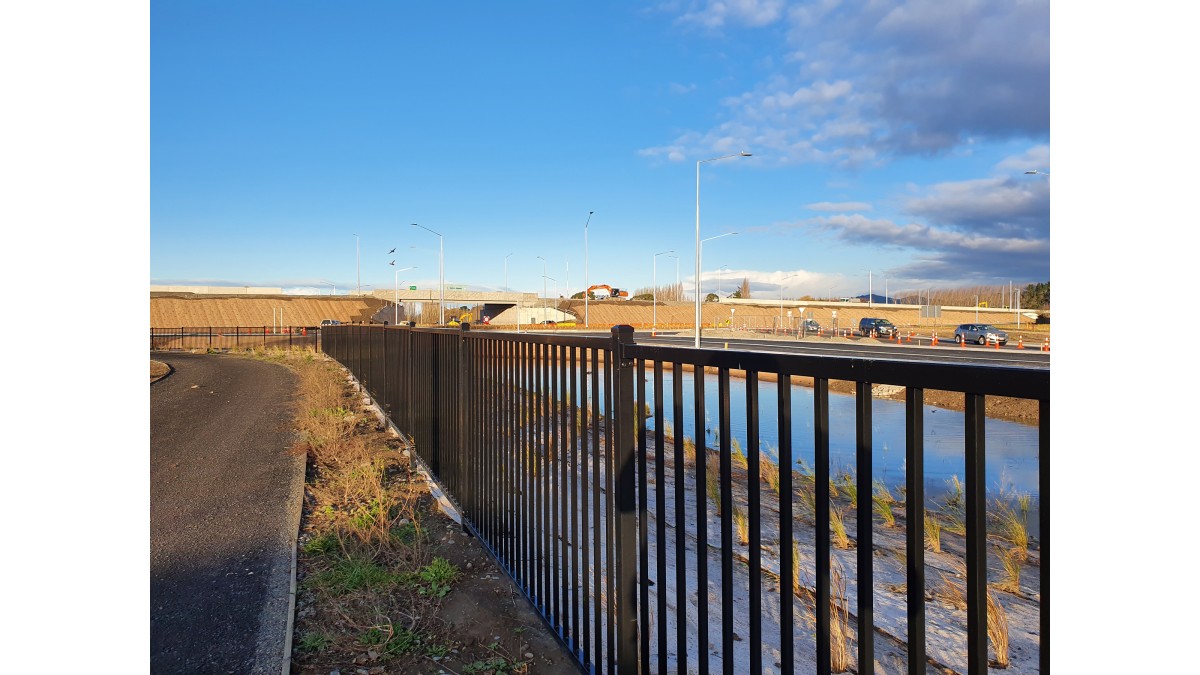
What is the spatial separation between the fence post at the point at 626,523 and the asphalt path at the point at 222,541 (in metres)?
1.76

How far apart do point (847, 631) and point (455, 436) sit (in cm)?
339

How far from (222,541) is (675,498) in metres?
4.28

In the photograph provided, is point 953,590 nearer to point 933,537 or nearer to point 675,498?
point 933,537

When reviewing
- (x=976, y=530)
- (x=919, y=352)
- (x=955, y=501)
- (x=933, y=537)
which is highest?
(x=976, y=530)

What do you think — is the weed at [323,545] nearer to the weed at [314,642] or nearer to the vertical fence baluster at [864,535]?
the weed at [314,642]

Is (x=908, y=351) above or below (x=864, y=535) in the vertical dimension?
below

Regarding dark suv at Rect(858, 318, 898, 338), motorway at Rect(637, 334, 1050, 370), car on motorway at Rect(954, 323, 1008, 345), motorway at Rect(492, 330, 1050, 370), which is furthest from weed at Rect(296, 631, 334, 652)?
dark suv at Rect(858, 318, 898, 338)

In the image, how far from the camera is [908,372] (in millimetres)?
1540

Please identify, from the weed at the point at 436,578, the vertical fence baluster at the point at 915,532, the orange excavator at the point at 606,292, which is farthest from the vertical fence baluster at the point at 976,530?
the orange excavator at the point at 606,292

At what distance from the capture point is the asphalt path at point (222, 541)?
360 centimetres

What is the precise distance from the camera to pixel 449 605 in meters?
4.12

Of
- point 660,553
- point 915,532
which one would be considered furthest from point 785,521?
point 660,553

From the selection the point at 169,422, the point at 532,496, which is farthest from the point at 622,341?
the point at 169,422
